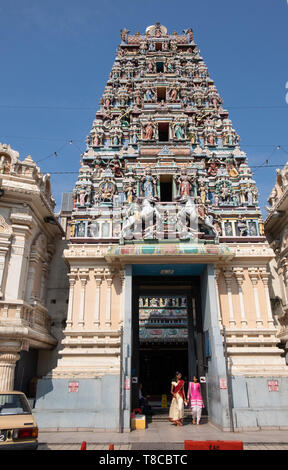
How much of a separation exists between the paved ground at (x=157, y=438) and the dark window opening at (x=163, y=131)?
16490mm

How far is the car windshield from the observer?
844 cm

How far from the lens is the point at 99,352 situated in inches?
A: 594

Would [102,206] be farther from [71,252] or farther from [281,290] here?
[281,290]

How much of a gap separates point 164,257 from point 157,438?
23.3 ft

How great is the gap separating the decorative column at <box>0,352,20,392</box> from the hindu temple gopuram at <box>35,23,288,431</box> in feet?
3.89

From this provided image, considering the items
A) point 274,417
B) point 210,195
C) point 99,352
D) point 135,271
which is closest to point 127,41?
point 210,195

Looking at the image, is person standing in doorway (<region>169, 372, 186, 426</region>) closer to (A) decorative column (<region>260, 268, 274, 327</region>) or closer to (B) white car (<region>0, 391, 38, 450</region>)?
(A) decorative column (<region>260, 268, 274, 327</region>)

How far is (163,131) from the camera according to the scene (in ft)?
73.7

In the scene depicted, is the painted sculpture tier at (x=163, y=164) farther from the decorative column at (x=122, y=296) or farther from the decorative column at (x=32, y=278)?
the decorative column at (x=32, y=278)

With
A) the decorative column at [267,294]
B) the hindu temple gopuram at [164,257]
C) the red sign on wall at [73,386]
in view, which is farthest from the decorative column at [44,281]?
the decorative column at [267,294]

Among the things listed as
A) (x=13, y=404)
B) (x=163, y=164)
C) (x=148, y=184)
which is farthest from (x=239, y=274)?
(x=13, y=404)

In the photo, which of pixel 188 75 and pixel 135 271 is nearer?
pixel 135 271

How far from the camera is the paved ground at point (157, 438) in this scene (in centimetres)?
982
